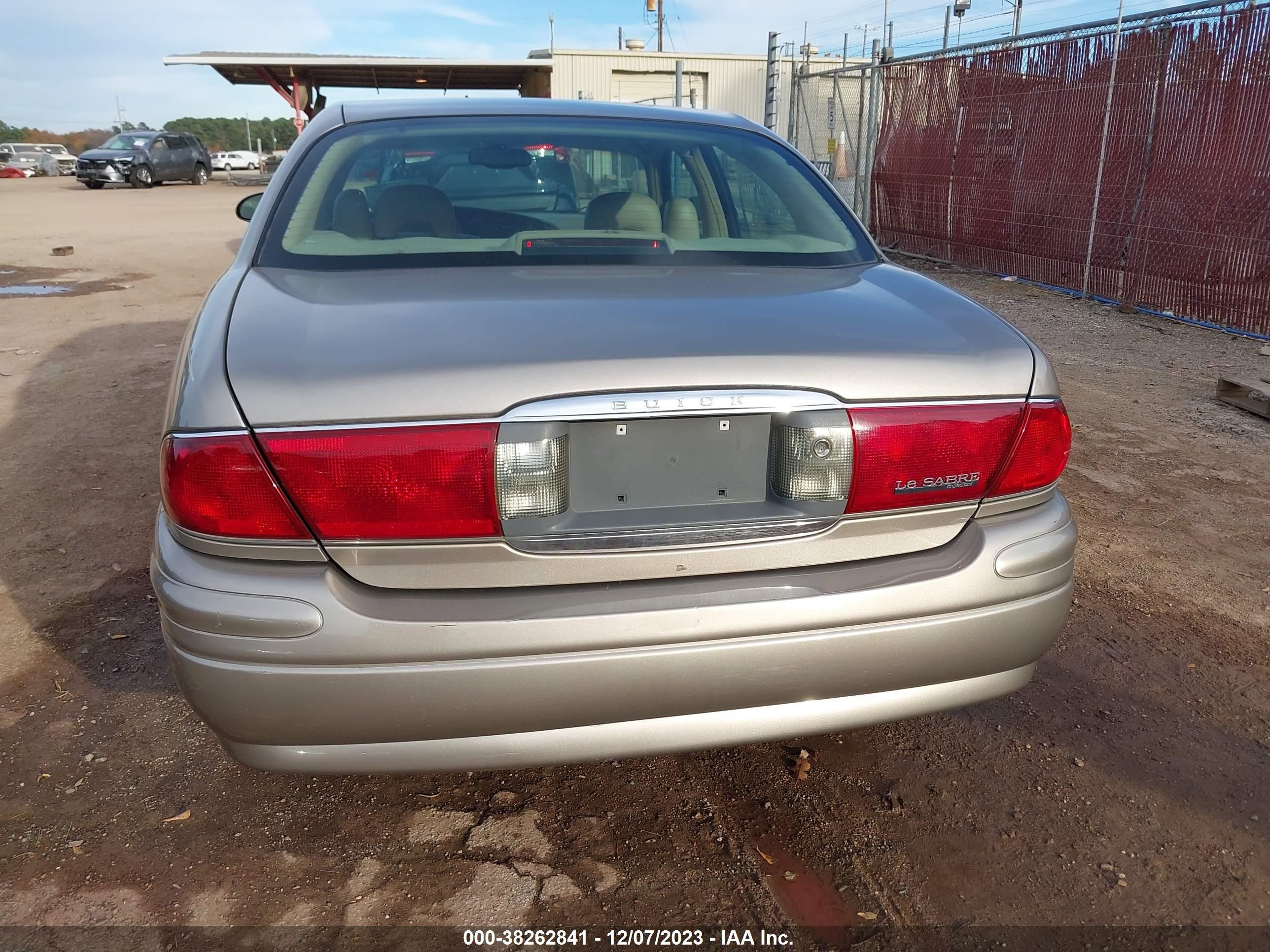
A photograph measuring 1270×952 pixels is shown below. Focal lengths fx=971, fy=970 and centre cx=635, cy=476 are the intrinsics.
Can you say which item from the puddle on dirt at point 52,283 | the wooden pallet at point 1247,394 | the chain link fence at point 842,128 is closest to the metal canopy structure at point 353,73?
the chain link fence at point 842,128

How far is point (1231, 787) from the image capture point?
2387 millimetres

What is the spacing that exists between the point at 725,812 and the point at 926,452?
1.02 metres

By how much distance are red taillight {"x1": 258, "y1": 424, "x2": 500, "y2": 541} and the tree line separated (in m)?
72.1

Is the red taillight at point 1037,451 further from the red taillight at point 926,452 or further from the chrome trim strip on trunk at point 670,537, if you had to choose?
the chrome trim strip on trunk at point 670,537

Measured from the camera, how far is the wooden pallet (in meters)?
5.45

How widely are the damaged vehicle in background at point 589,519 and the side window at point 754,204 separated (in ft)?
2.63

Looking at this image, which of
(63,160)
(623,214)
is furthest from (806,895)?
(63,160)

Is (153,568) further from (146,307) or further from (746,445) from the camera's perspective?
(146,307)

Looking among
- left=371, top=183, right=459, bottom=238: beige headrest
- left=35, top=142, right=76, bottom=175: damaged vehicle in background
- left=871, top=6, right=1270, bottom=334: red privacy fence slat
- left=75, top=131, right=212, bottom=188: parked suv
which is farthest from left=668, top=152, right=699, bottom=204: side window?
left=35, top=142, right=76, bottom=175: damaged vehicle in background

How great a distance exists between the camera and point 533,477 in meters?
1.70

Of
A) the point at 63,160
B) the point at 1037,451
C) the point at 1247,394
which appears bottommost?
the point at 1247,394

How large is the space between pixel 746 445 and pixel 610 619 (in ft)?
1.32

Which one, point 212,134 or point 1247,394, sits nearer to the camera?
point 1247,394

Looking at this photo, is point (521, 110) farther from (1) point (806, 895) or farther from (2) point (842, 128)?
(2) point (842, 128)
